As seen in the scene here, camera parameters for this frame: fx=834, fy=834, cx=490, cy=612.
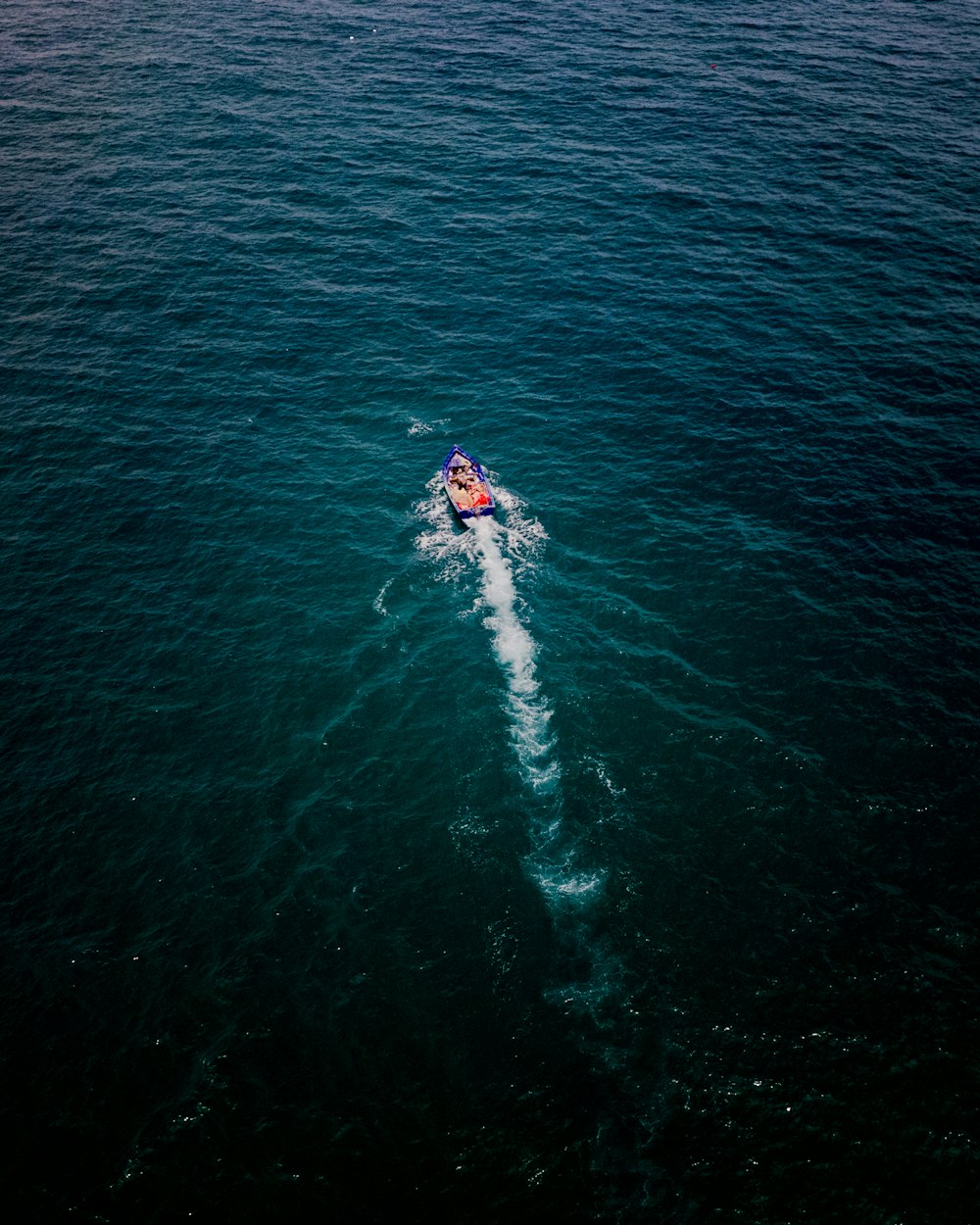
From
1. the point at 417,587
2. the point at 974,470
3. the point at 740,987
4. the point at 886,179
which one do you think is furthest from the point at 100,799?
the point at 886,179

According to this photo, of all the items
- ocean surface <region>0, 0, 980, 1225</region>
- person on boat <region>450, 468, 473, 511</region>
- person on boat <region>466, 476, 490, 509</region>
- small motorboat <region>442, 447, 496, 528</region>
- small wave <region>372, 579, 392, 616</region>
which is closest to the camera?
ocean surface <region>0, 0, 980, 1225</region>

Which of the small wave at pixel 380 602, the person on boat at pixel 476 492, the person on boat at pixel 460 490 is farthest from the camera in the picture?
the person on boat at pixel 460 490

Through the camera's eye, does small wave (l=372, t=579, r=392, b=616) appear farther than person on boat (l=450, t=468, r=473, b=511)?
No

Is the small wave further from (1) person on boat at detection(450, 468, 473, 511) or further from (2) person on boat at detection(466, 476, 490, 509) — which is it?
(2) person on boat at detection(466, 476, 490, 509)

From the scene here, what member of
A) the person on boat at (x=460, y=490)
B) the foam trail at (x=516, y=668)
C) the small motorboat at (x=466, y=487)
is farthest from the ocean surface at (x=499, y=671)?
the person on boat at (x=460, y=490)

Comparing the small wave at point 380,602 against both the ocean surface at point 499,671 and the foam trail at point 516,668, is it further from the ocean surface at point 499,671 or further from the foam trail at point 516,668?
the foam trail at point 516,668

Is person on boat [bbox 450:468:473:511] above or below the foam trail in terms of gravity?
above

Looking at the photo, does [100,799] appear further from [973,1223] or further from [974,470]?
[974,470]

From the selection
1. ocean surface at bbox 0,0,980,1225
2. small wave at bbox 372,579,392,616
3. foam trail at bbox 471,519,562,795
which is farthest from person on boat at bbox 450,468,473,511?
small wave at bbox 372,579,392,616
